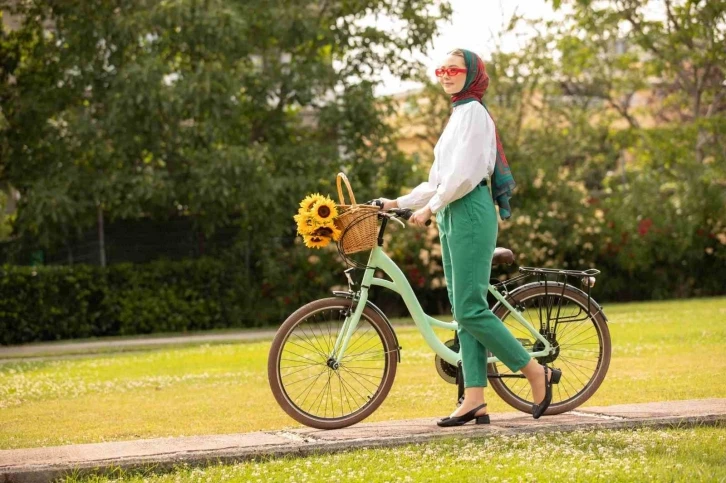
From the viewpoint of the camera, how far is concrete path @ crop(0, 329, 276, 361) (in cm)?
1636

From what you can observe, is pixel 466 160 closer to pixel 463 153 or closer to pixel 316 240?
pixel 463 153

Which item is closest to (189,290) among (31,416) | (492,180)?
(31,416)

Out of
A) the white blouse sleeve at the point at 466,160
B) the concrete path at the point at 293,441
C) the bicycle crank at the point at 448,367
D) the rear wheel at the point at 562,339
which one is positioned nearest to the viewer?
the concrete path at the point at 293,441

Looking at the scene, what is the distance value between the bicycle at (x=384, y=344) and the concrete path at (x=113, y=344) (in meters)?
9.92

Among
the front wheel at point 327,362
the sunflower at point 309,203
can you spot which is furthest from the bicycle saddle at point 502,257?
the sunflower at point 309,203

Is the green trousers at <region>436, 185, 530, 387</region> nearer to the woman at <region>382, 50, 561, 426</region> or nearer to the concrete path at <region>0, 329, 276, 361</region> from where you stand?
the woman at <region>382, 50, 561, 426</region>

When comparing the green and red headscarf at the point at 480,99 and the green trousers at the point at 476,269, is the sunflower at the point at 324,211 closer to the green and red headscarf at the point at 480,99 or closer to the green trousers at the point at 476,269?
the green trousers at the point at 476,269

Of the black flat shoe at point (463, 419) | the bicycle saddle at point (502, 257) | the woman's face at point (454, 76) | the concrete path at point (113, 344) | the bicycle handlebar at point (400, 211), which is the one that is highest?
the woman's face at point (454, 76)

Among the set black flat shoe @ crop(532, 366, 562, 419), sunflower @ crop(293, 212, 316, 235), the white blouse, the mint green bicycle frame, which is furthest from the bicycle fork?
black flat shoe @ crop(532, 366, 562, 419)

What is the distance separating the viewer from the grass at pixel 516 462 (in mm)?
5145

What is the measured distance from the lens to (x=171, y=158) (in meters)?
20.4

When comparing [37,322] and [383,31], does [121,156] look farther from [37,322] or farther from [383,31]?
[383,31]

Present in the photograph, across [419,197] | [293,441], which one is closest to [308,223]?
[419,197]

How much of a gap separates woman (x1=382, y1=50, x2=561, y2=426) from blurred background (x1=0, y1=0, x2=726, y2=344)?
13.1 m
